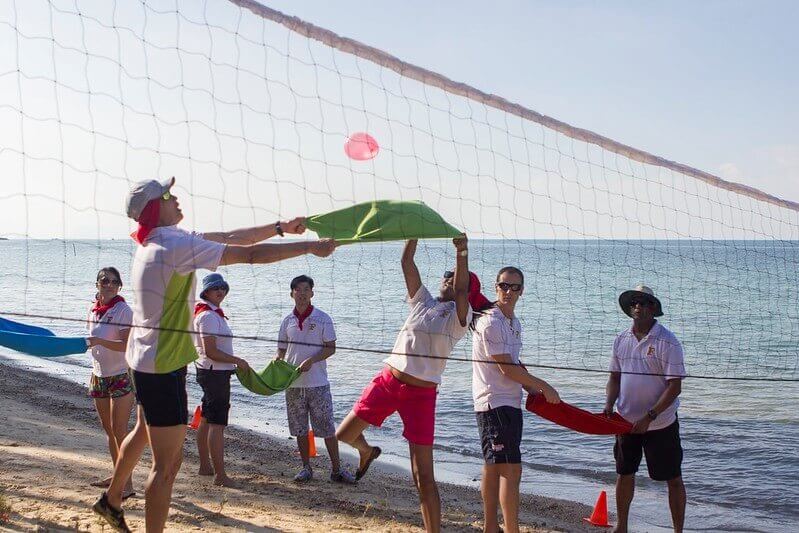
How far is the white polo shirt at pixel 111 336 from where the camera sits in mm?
6238

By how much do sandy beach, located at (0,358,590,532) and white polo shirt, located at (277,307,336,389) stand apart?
93 centimetres

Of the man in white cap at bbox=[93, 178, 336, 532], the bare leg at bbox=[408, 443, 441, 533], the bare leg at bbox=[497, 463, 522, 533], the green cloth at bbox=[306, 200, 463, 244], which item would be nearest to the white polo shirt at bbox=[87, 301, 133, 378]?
the man in white cap at bbox=[93, 178, 336, 532]

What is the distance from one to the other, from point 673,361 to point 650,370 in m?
0.18

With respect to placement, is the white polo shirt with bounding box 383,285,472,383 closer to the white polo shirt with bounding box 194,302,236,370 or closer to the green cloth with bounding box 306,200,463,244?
the green cloth with bounding box 306,200,463,244

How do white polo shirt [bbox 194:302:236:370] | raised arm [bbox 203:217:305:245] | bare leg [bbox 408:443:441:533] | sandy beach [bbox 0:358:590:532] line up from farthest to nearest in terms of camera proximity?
1. white polo shirt [bbox 194:302:236:370]
2. sandy beach [bbox 0:358:590:532]
3. bare leg [bbox 408:443:441:533]
4. raised arm [bbox 203:217:305:245]

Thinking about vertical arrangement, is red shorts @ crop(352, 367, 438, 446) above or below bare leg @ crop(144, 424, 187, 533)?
above

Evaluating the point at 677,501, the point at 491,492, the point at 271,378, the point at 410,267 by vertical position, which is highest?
the point at 410,267

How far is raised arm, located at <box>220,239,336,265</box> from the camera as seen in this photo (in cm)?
416

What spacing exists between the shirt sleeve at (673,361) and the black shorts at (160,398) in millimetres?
3331

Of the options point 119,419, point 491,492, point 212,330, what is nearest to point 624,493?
point 491,492

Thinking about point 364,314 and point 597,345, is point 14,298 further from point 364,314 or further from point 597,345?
point 597,345

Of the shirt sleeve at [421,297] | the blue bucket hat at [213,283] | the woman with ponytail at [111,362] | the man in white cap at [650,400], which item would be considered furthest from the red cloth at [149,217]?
the man in white cap at [650,400]

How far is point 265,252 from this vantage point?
4.18 meters

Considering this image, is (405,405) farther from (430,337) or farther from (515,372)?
(515,372)
